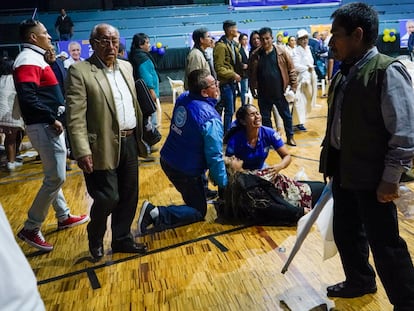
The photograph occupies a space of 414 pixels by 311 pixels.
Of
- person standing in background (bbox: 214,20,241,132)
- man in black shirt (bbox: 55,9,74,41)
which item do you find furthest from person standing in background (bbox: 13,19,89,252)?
man in black shirt (bbox: 55,9,74,41)

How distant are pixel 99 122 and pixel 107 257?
3.18 feet

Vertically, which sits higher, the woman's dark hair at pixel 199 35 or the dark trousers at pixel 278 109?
the woman's dark hair at pixel 199 35

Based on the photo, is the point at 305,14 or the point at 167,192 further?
the point at 305,14

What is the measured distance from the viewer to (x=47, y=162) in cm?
300

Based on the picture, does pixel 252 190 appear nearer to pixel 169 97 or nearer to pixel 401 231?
pixel 401 231

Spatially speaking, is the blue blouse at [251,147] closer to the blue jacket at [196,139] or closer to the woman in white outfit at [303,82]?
the blue jacket at [196,139]

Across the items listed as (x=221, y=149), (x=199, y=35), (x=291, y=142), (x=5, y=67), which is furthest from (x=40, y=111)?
(x=291, y=142)

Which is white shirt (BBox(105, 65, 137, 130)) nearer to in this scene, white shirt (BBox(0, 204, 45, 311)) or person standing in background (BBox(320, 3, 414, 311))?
person standing in background (BBox(320, 3, 414, 311))

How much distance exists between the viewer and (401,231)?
2957 mm

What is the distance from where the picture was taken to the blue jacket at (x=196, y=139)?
3131 millimetres

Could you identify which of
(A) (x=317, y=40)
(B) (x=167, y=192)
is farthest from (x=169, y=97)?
(B) (x=167, y=192)

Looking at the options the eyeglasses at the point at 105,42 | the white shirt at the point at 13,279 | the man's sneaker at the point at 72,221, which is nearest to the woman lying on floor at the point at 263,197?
the man's sneaker at the point at 72,221

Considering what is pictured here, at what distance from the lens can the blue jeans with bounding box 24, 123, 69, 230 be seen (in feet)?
9.71

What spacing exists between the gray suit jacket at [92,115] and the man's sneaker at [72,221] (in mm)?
1093
